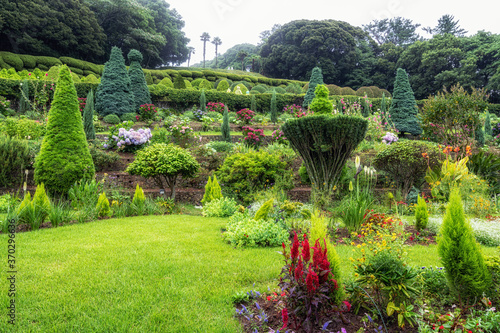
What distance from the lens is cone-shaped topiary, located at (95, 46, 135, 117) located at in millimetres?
16750

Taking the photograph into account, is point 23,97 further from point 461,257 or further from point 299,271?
point 461,257

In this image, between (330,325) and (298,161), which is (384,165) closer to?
(298,161)

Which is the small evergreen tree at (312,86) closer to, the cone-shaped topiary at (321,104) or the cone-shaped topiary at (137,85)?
the cone-shaped topiary at (137,85)

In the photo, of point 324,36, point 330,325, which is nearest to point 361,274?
point 330,325

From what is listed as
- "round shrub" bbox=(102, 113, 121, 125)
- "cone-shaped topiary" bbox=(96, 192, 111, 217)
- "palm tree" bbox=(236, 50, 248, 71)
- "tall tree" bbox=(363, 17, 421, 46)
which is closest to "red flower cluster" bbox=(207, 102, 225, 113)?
"round shrub" bbox=(102, 113, 121, 125)

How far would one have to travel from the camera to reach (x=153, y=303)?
2.79 metres

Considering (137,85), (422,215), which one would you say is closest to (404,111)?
(422,215)

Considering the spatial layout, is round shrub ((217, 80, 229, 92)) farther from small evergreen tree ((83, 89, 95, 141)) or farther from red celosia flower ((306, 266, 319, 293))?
red celosia flower ((306, 266, 319, 293))

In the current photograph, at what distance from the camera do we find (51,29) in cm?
2936

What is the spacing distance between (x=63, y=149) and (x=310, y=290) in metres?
7.32

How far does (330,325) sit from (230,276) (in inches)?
54.1

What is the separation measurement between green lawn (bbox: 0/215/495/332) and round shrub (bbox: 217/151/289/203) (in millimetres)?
3636

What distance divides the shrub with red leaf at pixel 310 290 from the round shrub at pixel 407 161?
7.51m

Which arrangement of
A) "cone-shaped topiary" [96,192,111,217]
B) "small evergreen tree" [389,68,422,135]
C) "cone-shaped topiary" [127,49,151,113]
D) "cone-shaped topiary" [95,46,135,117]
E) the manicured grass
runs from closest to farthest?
the manicured grass < "cone-shaped topiary" [96,192,111,217] < "cone-shaped topiary" [95,46,135,117] < "cone-shaped topiary" [127,49,151,113] < "small evergreen tree" [389,68,422,135]
